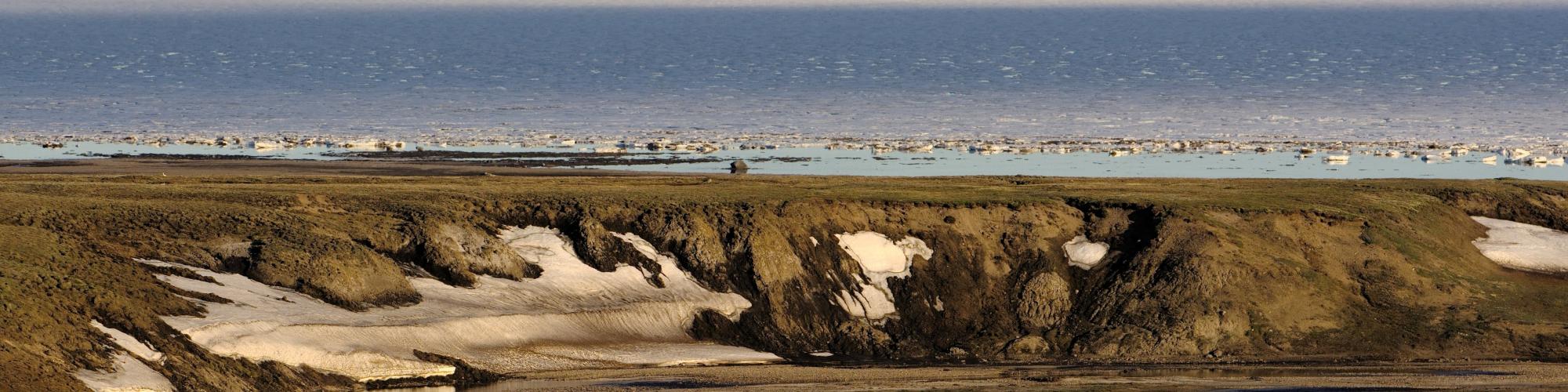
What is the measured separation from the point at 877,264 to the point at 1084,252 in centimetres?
543

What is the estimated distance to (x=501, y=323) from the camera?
4456cm

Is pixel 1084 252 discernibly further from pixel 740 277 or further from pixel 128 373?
pixel 128 373

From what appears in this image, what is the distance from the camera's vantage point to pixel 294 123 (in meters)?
126

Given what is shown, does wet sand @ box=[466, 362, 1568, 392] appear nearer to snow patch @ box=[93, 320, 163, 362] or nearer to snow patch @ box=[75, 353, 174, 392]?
snow patch @ box=[93, 320, 163, 362]

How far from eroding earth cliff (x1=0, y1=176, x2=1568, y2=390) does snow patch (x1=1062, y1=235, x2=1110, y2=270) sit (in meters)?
0.07

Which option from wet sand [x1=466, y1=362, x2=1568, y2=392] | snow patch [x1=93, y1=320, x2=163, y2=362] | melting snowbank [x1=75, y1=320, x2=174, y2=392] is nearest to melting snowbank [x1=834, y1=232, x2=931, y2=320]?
wet sand [x1=466, y1=362, x2=1568, y2=392]

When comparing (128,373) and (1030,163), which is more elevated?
(1030,163)

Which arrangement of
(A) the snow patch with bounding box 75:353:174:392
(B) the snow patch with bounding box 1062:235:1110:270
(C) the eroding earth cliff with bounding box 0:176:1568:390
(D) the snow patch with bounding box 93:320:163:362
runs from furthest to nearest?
(B) the snow patch with bounding box 1062:235:1110:270 < (C) the eroding earth cliff with bounding box 0:176:1568:390 < (D) the snow patch with bounding box 93:320:163:362 < (A) the snow patch with bounding box 75:353:174:392

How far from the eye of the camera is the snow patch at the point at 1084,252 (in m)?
51.9

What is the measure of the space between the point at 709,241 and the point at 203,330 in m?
14.3

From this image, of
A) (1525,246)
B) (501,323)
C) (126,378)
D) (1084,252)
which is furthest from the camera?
(1525,246)

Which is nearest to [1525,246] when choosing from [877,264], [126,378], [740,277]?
[877,264]

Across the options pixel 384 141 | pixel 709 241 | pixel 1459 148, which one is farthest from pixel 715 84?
pixel 709 241

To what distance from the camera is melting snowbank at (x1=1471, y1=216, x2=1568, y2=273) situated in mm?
55500
